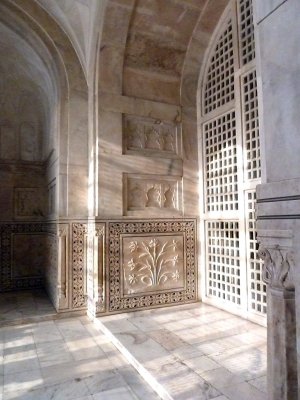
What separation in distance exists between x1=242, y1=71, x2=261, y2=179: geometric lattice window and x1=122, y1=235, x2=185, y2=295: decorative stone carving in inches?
60.3

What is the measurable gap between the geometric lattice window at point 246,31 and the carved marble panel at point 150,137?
1.40m

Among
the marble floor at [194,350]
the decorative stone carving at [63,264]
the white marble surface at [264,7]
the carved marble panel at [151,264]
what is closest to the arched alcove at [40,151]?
the decorative stone carving at [63,264]

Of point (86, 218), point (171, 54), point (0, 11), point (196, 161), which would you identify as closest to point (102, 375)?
point (86, 218)

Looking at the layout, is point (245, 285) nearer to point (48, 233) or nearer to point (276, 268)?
point (276, 268)

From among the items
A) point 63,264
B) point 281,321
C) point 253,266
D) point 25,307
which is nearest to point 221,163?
point 253,266

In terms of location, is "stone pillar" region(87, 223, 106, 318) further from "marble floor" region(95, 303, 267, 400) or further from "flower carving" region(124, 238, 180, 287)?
"flower carving" region(124, 238, 180, 287)

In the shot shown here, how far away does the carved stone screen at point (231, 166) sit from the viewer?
13.3 feet

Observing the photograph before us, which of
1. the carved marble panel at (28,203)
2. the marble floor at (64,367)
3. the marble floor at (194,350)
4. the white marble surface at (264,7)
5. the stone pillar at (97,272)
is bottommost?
the marble floor at (64,367)

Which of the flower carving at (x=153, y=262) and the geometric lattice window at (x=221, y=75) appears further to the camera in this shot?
the flower carving at (x=153, y=262)

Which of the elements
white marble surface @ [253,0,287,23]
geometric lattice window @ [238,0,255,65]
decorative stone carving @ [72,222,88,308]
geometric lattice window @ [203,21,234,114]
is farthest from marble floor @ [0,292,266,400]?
geometric lattice window @ [238,0,255,65]

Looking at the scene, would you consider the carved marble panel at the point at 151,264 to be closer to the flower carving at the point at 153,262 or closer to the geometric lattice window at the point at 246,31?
the flower carving at the point at 153,262

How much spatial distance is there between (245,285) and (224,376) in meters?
1.63

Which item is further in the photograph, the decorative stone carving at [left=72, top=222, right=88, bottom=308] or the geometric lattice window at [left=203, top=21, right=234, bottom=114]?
the decorative stone carving at [left=72, top=222, right=88, bottom=308]

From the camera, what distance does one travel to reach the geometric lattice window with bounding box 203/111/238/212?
441 cm
